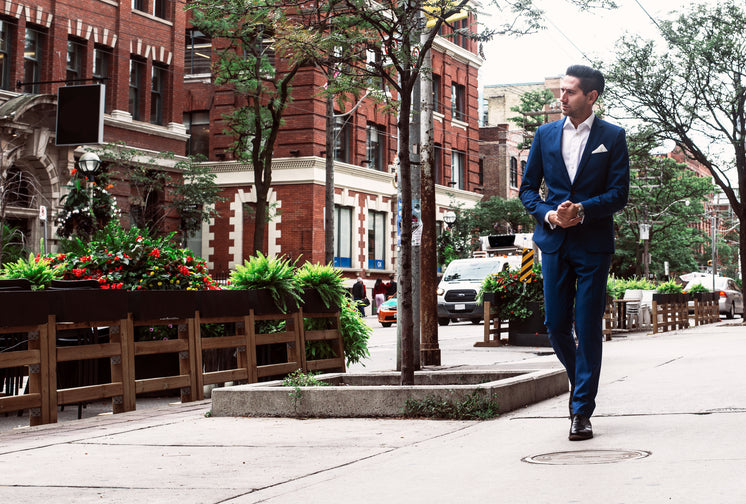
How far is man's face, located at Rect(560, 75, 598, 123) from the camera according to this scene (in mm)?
6309

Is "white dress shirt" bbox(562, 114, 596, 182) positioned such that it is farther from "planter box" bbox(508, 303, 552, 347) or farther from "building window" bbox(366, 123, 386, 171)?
"building window" bbox(366, 123, 386, 171)

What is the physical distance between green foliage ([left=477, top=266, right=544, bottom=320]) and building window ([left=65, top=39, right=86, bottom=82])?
57.1ft

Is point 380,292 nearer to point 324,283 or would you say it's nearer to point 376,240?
point 376,240

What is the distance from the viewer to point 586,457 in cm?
544

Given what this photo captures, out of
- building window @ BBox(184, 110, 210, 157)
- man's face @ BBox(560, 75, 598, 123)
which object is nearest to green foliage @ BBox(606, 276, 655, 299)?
man's face @ BBox(560, 75, 598, 123)

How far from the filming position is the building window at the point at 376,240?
154 feet

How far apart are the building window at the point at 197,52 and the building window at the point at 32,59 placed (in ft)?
44.5

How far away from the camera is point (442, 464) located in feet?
18.3

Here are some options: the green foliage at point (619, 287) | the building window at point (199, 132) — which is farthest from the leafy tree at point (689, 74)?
the building window at point (199, 132)

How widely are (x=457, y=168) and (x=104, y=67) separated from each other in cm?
2456

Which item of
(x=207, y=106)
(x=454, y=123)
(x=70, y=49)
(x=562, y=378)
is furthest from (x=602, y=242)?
(x=454, y=123)

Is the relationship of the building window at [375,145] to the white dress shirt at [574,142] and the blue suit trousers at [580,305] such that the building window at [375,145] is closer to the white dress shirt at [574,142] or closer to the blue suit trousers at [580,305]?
the white dress shirt at [574,142]

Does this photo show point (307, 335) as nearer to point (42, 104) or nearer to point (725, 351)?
point (725, 351)

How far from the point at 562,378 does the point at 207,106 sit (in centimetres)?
3734
